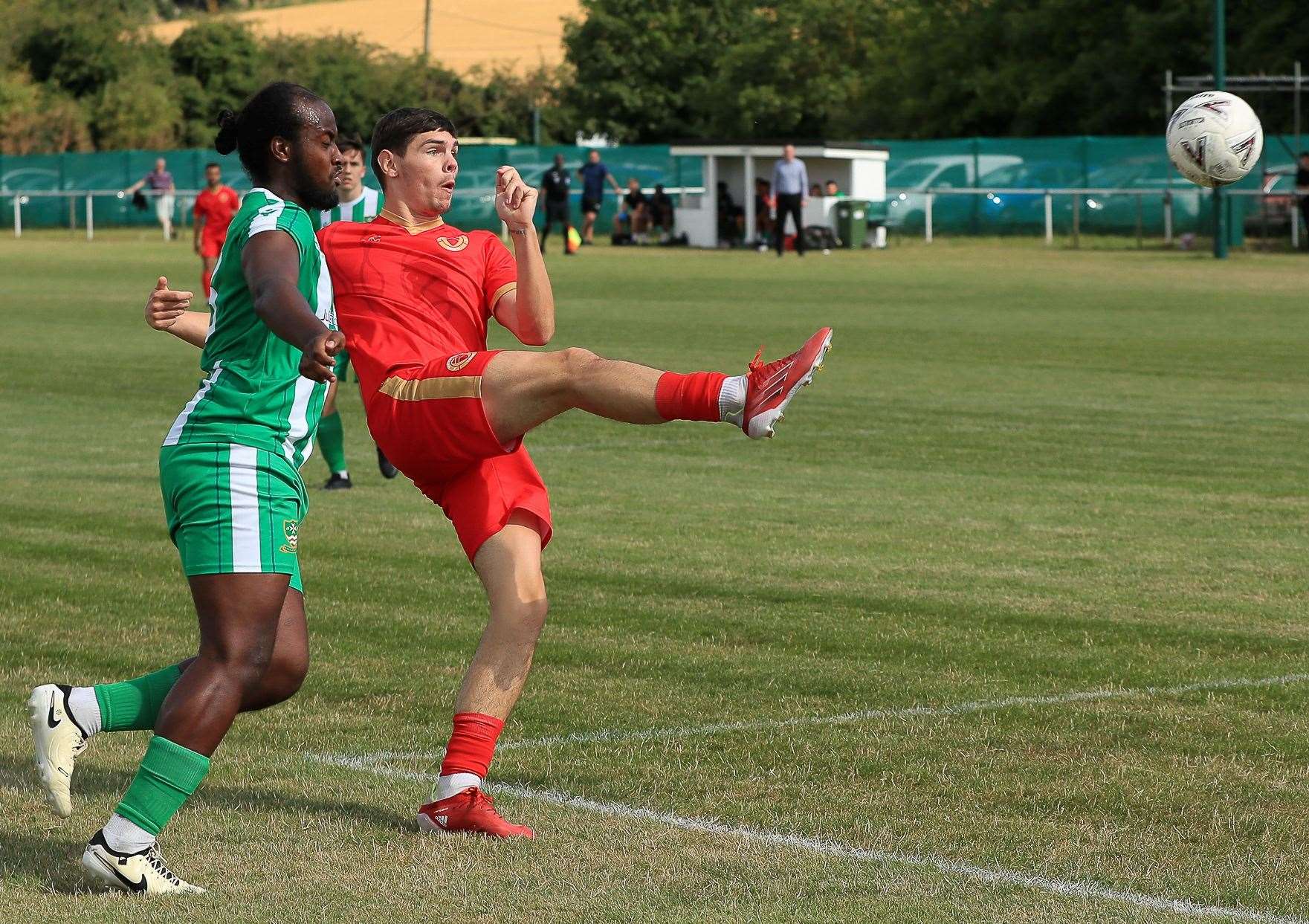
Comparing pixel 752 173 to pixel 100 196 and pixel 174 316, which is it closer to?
pixel 100 196

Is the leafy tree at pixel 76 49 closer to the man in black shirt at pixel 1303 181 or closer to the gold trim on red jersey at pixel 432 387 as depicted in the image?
the man in black shirt at pixel 1303 181

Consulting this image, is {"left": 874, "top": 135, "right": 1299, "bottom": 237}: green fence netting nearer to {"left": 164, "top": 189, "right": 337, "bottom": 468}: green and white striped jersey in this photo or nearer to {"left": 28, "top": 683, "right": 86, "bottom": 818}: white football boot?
{"left": 164, "top": 189, "right": 337, "bottom": 468}: green and white striped jersey

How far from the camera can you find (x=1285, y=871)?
4.70 metres

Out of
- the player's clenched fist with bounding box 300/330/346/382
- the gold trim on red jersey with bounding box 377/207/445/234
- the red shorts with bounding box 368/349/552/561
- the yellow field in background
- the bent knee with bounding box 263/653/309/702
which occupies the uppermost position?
the yellow field in background

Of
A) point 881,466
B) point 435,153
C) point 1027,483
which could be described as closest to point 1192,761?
point 435,153

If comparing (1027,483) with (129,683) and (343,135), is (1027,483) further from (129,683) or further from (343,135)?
(129,683)

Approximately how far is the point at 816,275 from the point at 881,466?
20.8m

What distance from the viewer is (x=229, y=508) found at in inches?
180

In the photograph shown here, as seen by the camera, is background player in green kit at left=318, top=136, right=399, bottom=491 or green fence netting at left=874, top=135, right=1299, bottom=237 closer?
background player in green kit at left=318, top=136, right=399, bottom=491

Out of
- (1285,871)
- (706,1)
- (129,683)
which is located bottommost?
(1285,871)

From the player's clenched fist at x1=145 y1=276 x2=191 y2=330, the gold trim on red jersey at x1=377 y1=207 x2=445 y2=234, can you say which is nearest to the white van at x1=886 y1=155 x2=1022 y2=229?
the gold trim on red jersey at x1=377 y1=207 x2=445 y2=234

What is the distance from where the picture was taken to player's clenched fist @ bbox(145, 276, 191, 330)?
5.18 m

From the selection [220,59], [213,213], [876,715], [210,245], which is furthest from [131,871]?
[220,59]

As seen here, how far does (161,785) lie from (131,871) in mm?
197
